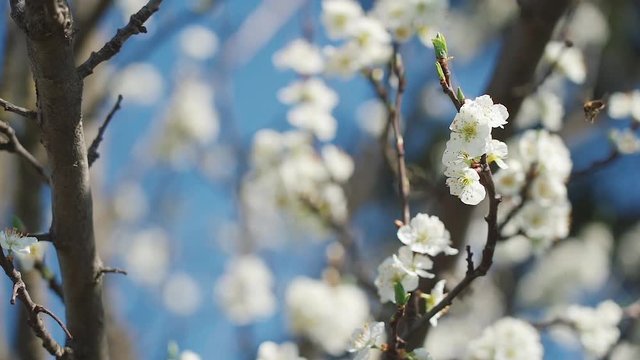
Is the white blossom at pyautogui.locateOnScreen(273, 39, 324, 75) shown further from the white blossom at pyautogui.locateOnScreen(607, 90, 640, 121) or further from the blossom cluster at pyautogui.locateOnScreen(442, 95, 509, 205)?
the blossom cluster at pyautogui.locateOnScreen(442, 95, 509, 205)

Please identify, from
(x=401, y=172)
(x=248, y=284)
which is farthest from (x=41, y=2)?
(x=248, y=284)

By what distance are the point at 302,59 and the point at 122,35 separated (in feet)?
3.34

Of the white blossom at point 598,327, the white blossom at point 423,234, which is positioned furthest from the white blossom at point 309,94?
the white blossom at point 423,234

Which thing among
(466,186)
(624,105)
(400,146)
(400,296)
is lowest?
(400,296)

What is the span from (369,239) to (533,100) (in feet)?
11.7

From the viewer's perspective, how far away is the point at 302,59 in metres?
2.00

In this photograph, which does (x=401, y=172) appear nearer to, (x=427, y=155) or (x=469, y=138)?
(x=469, y=138)

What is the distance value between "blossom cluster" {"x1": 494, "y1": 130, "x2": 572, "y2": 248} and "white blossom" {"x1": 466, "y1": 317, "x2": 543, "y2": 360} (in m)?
0.18

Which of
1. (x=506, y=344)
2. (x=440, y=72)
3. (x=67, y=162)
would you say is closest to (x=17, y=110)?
(x=67, y=162)

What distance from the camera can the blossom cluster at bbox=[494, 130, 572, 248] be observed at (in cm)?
153

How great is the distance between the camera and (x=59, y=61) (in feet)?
3.05


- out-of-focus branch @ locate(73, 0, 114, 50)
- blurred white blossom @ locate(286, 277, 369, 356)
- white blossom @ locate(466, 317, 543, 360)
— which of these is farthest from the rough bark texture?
blurred white blossom @ locate(286, 277, 369, 356)

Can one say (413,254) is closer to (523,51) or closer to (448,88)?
(448,88)

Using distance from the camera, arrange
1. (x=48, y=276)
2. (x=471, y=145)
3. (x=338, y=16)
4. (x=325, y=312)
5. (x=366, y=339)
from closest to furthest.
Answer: (x=471, y=145) < (x=366, y=339) < (x=48, y=276) < (x=338, y=16) < (x=325, y=312)
